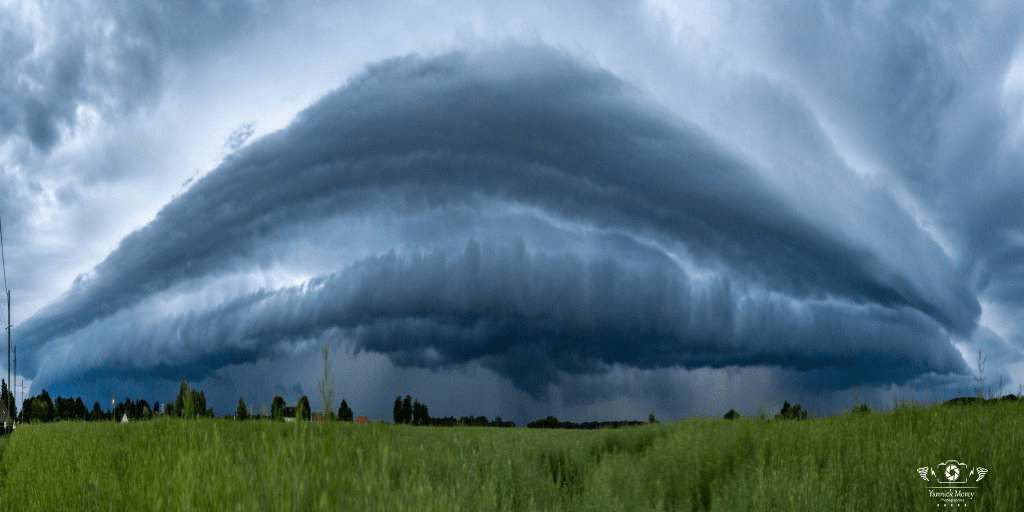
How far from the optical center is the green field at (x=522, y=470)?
5105 millimetres

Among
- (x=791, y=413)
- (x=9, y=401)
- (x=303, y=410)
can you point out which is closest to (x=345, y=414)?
(x=791, y=413)

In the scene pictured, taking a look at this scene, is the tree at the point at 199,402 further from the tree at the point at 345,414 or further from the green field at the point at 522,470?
the tree at the point at 345,414

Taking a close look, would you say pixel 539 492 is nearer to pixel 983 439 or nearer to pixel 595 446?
pixel 983 439

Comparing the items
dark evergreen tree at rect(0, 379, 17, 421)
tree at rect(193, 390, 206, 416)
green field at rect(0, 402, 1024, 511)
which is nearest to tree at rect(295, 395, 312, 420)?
green field at rect(0, 402, 1024, 511)

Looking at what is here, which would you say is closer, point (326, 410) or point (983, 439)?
point (326, 410)

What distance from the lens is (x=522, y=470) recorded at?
13031 millimetres

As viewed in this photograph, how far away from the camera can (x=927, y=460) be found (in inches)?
383

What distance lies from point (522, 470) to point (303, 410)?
8.02m

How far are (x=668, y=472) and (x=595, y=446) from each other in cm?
861

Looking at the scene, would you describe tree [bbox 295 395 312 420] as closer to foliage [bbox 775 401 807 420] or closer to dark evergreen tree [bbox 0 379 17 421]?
foliage [bbox 775 401 807 420]

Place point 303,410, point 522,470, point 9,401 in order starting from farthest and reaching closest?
point 9,401, point 522,470, point 303,410

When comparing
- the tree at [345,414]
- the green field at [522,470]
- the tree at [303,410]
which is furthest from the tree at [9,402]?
the tree at [303,410]

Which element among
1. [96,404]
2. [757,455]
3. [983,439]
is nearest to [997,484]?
[983,439]

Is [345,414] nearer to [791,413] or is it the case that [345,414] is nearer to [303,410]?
[791,413]
